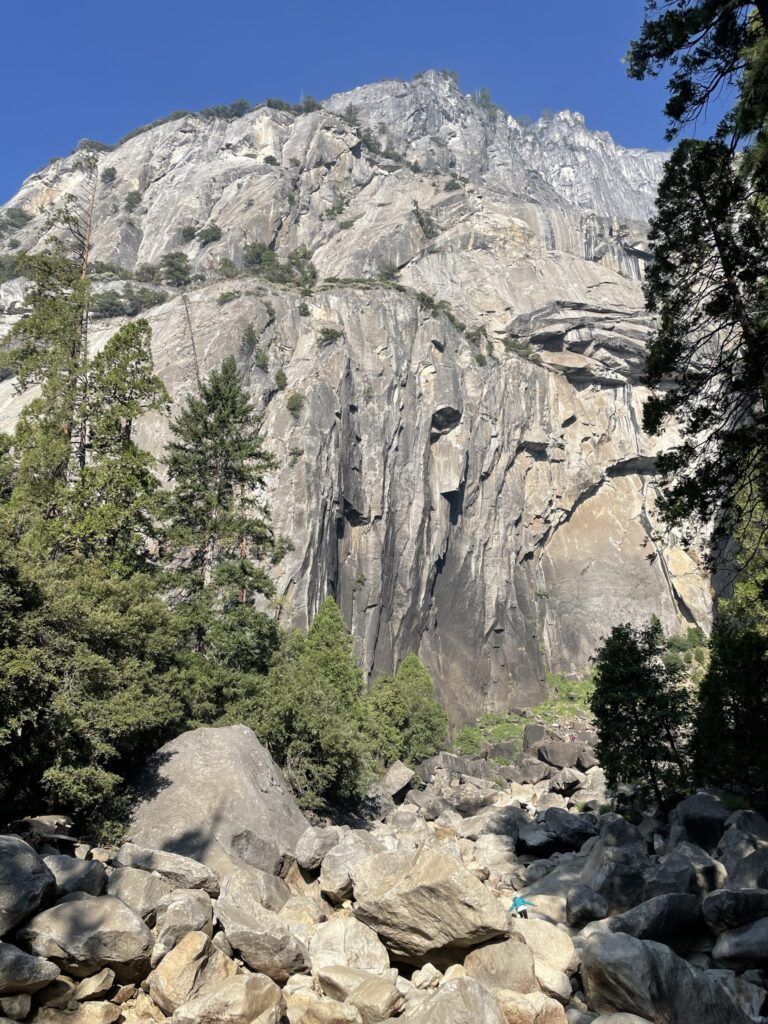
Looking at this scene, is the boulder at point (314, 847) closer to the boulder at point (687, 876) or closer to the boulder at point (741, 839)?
the boulder at point (687, 876)

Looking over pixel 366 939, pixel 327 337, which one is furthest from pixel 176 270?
pixel 366 939

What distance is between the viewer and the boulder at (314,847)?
38.5 feet

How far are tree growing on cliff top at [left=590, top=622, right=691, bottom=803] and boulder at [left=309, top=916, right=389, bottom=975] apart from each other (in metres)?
15.2

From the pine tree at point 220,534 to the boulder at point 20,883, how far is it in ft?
44.4

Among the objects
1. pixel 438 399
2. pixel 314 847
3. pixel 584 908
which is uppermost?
pixel 438 399

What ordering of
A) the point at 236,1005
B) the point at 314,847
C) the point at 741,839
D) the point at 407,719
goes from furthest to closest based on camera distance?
the point at 407,719, the point at 314,847, the point at 741,839, the point at 236,1005

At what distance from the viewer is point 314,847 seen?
11.8 m

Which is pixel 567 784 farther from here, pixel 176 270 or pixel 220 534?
pixel 176 270

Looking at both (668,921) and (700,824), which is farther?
(700,824)

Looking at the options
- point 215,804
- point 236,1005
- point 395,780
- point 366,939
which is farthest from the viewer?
point 395,780

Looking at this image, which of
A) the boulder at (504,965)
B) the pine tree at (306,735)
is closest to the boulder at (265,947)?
the boulder at (504,965)

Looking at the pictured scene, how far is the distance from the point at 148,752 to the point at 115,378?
36.2 feet

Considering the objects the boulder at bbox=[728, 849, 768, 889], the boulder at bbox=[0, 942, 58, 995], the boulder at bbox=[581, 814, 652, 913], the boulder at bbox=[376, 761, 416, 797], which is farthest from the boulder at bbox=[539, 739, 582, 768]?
the boulder at bbox=[0, 942, 58, 995]

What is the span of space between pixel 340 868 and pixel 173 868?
2.88 metres
